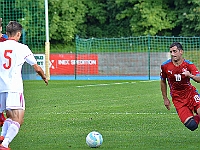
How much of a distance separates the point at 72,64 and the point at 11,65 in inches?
1045

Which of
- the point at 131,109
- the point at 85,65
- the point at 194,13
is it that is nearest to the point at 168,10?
the point at 194,13

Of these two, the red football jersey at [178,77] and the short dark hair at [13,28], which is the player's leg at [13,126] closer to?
the short dark hair at [13,28]

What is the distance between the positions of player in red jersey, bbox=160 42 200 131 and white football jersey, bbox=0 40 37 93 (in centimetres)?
260

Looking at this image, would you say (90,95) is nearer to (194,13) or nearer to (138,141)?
(138,141)

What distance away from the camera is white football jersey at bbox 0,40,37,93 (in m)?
8.81

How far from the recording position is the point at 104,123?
1211cm

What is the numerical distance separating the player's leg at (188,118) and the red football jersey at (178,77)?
270mm

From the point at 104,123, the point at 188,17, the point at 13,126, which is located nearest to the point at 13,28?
the point at 13,126

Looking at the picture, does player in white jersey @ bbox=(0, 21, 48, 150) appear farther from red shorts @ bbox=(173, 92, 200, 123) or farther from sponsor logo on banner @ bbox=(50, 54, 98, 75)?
sponsor logo on banner @ bbox=(50, 54, 98, 75)

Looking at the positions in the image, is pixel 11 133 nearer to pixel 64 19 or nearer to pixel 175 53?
pixel 175 53

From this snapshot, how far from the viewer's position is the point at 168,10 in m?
47.5

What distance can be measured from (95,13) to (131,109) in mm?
34734

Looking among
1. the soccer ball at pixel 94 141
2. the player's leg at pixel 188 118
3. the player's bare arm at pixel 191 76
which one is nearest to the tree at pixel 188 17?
the player's leg at pixel 188 118

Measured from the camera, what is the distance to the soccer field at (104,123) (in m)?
9.51
